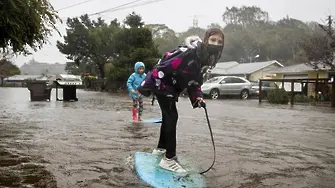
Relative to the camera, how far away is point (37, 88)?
60.3 feet

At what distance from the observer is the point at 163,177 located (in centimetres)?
384

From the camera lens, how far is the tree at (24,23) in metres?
6.09

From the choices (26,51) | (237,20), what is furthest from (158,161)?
(237,20)

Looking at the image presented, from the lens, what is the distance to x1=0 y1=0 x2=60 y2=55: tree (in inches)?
240

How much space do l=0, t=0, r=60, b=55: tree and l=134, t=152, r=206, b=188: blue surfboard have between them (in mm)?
3486

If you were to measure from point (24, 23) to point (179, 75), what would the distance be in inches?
145

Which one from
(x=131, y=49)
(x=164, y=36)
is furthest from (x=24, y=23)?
(x=164, y=36)

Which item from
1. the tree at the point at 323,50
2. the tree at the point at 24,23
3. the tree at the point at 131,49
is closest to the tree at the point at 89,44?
the tree at the point at 131,49

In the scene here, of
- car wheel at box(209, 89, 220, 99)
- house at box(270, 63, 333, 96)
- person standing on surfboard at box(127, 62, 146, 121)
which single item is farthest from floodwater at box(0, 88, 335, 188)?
house at box(270, 63, 333, 96)

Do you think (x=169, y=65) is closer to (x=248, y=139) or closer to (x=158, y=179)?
(x=158, y=179)

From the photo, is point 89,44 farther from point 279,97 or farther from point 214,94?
point 279,97

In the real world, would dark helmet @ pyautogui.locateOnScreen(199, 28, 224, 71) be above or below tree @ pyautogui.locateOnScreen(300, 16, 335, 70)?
below

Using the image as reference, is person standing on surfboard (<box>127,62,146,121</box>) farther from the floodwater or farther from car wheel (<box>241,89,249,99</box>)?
car wheel (<box>241,89,249,99</box>)

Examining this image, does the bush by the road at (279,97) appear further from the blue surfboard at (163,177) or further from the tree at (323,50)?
the blue surfboard at (163,177)
